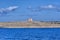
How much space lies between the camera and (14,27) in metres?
14.0

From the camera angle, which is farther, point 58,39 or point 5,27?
point 5,27

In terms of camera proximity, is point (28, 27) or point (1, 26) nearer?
point (1, 26)

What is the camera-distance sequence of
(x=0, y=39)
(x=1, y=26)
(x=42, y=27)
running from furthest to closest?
(x=42, y=27)
(x=1, y=26)
(x=0, y=39)

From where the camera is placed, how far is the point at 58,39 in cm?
626

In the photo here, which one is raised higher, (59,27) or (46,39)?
(59,27)

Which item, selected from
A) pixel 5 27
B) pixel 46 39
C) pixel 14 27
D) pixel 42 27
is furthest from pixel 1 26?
pixel 46 39

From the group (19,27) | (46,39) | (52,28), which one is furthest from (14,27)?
(46,39)

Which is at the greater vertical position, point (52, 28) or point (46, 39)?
point (52, 28)

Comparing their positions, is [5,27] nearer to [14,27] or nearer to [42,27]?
[14,27]

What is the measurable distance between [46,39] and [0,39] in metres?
1.28

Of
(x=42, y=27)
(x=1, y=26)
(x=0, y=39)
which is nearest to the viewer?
(x=0, y=39)

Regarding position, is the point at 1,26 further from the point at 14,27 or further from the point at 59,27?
the point at 59,27

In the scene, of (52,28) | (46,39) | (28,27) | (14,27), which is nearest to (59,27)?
(52,28)

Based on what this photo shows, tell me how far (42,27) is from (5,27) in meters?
2.26
